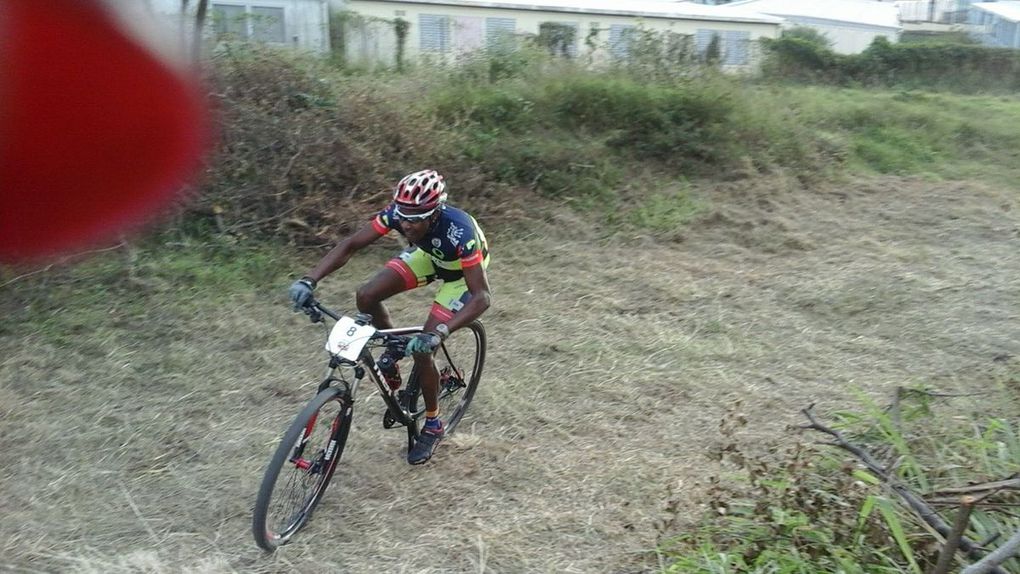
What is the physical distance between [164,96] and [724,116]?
8.56 meters

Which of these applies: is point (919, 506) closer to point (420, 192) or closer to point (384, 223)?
point (420, 192)

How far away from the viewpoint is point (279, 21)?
1213 centimetres

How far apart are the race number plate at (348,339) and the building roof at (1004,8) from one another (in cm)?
3621

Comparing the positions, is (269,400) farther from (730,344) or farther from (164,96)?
(730,344)

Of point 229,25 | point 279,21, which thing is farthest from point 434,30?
point 229,25

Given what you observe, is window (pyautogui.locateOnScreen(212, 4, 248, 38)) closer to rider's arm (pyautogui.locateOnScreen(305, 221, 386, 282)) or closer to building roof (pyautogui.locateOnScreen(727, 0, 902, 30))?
rider's arm (pyautogui.locateOnScreen(305, 221, 386, 282))

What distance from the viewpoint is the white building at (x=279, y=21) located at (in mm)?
9812

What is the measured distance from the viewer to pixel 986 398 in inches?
190

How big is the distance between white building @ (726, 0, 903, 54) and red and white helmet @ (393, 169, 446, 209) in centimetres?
2384

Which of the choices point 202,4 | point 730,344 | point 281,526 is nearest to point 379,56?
point 202,4

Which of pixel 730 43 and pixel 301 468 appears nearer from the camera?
pixel 301 468

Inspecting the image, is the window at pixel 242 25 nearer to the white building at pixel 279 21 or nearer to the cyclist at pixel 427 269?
the white building at pixel 279 21

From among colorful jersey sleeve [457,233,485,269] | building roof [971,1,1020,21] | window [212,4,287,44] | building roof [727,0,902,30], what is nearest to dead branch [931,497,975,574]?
colorful jersey sleeve [457,233,485,269]

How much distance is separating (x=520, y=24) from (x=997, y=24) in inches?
1009
